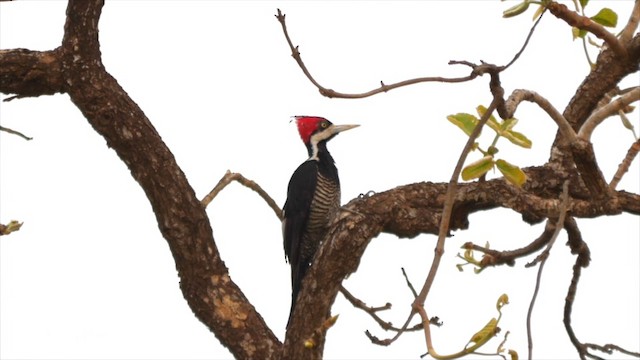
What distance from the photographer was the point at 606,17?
276 centimetres

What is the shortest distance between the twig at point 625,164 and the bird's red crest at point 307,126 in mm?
2150

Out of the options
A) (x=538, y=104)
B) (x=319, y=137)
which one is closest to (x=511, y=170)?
(x=538, y=104)

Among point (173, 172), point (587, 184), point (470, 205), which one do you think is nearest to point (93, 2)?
point (173, 172)

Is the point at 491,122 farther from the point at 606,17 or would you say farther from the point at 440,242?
the point at 606,17

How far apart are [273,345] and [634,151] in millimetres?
1305

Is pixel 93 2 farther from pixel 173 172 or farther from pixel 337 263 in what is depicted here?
pixel 337 263

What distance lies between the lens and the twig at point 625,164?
9.86 ft

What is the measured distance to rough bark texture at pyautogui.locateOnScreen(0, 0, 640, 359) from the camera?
3.41m

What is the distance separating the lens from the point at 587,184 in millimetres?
3236

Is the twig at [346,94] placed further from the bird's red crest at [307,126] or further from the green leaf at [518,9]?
the bird's red crest at [307,126]

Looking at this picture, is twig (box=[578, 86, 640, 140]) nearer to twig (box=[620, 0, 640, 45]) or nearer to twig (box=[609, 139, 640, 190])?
twig (box=[609, 139, 640, 190])

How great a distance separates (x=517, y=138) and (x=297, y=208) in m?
2.33

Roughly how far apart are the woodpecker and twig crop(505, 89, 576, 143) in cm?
167

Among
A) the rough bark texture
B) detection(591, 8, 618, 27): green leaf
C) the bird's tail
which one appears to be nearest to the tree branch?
the rough bark texture
